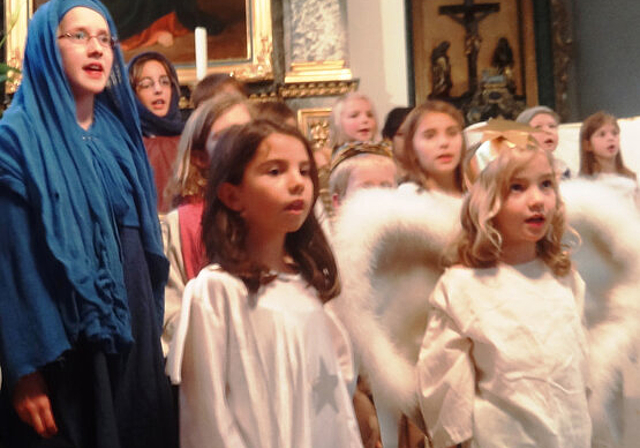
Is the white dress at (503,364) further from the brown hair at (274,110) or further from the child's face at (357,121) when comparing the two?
the child's face at (357,121)

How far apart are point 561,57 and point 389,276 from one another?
6.72m

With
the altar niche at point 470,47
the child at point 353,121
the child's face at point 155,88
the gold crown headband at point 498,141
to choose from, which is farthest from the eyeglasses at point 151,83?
the altar niche at point 470,47

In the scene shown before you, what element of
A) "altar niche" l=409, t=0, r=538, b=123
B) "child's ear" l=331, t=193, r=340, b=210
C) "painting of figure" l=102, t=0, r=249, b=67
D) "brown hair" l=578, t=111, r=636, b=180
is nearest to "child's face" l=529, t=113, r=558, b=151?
"brown hair" l=578, t=111, r=636, b=180

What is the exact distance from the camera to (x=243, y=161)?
6.69 feet

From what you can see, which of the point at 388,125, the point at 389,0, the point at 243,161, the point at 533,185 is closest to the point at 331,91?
the point at 389,0

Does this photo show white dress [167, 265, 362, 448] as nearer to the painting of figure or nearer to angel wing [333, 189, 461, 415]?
angel wing [333, 189, 461, 415]

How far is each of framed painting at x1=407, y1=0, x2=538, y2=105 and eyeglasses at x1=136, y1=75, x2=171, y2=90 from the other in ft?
17.1

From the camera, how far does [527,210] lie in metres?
2.44

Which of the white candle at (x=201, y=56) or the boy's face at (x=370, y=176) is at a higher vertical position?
the white candle at (x=201, y=56)

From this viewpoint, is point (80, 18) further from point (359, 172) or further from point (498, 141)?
point (359, 172)

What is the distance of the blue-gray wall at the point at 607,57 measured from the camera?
741 centimetres

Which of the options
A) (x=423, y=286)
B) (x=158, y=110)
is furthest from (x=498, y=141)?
(x=158, y=110)

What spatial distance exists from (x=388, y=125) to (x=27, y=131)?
281 centimetres

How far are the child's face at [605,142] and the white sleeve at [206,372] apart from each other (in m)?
3.17
